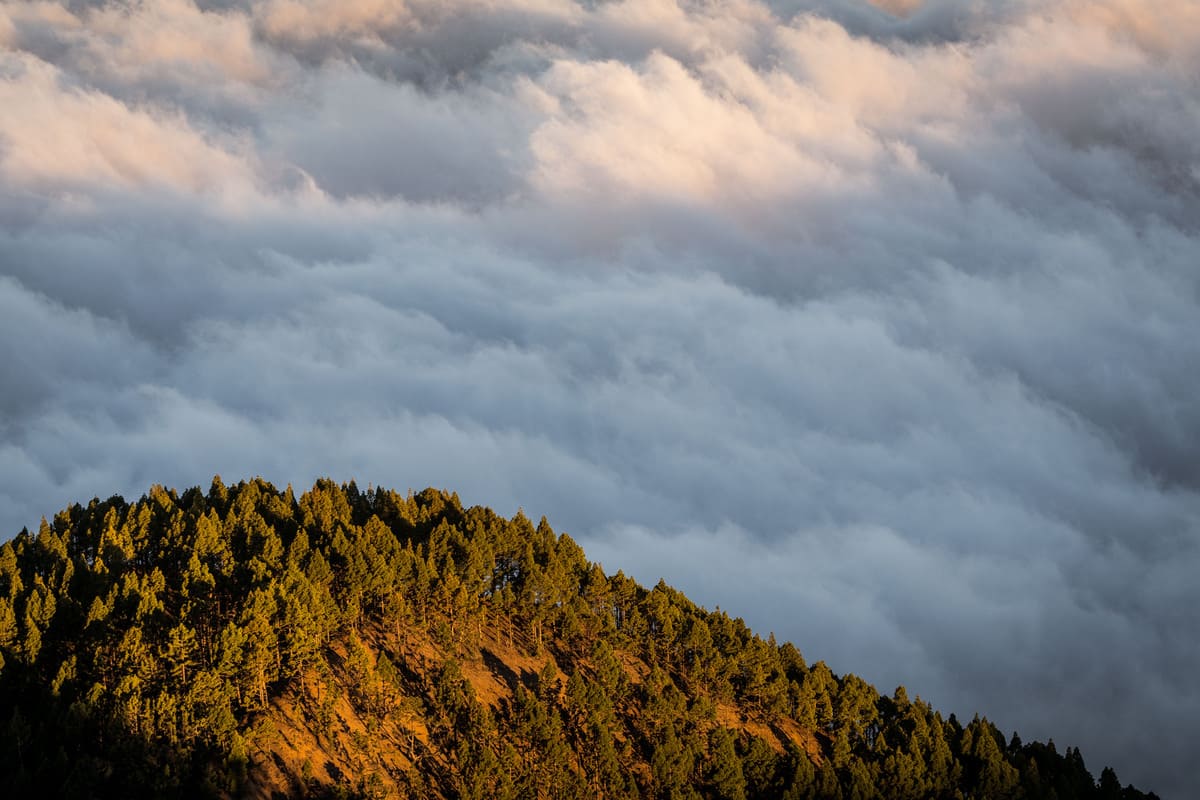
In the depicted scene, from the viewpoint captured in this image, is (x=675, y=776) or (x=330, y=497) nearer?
(x=675, y=776)

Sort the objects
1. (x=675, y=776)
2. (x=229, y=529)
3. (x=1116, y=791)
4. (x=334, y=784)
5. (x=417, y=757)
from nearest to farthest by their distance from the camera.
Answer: (x=334, y=784)
(x=417, y=757)
(x=675, y=776)
(x=229, y=529)
(x=1116, y=791)

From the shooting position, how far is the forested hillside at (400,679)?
87.0 m

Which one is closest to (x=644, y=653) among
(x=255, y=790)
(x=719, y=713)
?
(x=719, y=713)

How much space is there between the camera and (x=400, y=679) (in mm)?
111188

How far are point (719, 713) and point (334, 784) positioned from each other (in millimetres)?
55770

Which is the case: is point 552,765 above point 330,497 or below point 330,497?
below

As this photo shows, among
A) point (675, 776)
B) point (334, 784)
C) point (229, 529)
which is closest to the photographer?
point (334, 784)

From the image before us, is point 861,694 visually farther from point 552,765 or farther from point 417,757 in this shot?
point 417,757

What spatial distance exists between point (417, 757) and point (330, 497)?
55261mm

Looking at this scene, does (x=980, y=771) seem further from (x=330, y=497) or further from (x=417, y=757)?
(x=330, y=497)

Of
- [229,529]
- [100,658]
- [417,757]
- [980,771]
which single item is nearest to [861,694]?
[980,771]

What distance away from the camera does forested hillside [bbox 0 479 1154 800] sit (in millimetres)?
87000

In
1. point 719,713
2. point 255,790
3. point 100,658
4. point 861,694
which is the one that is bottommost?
point 255,790

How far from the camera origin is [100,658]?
3516 inches
